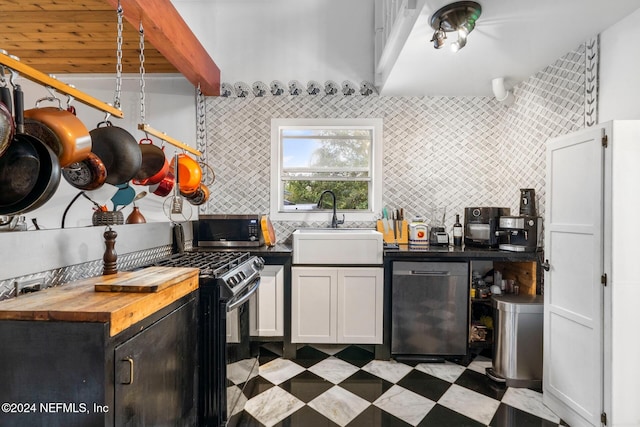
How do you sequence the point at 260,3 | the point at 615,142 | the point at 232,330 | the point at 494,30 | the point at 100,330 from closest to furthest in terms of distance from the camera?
1. the point at 100,330
2. the point at 615,142
3. the point at 232,330
4. the point at 494,30
5. the point at 260,3

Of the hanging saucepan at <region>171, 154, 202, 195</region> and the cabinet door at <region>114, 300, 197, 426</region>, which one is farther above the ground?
the hanging saucepan at <region>171, 154, 202, 195</region>

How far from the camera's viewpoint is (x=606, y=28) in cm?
212

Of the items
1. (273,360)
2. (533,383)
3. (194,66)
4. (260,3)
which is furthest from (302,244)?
(260,3)

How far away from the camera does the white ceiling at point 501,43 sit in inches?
74.9

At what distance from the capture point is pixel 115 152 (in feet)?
5.51

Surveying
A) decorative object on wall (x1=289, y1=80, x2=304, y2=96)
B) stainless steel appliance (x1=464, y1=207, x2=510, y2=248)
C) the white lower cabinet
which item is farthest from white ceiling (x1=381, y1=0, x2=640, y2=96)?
the white lower cabinet

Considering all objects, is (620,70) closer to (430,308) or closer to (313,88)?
(430,308)

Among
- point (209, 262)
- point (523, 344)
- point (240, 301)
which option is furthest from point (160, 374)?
point (523, 344)

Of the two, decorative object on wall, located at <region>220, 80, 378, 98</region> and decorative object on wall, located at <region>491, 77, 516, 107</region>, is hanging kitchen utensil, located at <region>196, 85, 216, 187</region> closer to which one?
decorative object on wall, located at <region>220, 80, 378, 98</region>

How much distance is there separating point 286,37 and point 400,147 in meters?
1.61

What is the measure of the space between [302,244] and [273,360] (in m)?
1.00

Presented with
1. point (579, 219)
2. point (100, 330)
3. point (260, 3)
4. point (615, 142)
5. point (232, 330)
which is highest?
point (260, 3)

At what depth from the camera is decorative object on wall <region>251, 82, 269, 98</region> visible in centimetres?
337

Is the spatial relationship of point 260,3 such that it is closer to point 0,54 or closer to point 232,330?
point 0,54
